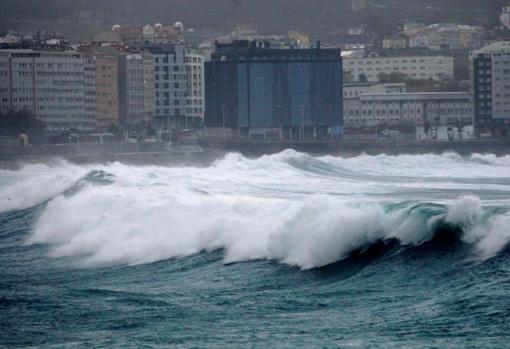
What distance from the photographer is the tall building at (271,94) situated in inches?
5049

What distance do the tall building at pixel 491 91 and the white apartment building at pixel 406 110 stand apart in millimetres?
6312

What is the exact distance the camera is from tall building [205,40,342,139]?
128 m

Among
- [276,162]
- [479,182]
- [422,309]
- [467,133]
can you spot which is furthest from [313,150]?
[422,309]

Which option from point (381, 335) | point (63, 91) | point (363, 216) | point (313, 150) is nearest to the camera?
point (381, 335)

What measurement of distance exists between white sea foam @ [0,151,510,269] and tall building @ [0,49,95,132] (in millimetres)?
58971

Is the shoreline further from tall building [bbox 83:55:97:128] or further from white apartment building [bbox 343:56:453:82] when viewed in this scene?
white apartment building [bbox 343:56:453:82]

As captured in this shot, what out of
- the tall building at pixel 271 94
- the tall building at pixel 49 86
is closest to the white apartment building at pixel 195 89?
the tall building at pixel 271 94

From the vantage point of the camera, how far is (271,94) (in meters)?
129

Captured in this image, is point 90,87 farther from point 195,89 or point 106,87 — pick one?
point 195,89

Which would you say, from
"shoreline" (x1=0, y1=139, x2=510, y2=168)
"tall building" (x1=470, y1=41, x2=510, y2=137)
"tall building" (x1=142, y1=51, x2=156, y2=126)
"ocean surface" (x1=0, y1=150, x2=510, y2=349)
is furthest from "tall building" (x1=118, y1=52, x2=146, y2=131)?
"ocean surface" (x1=0, y1=150, x2=510, y2=349)

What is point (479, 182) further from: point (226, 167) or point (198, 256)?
point (198, 256)

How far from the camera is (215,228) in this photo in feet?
106

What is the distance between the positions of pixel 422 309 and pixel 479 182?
4119 cm

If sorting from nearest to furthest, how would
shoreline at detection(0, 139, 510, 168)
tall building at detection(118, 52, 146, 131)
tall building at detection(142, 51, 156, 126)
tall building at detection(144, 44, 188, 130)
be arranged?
shoreline at detection(0, 139, 510, 168), tall building at detection(118, 52, 146, 131), tall building at detection(142, 51, 156, 126), tall building at detection(144, 44, 188, 130)
